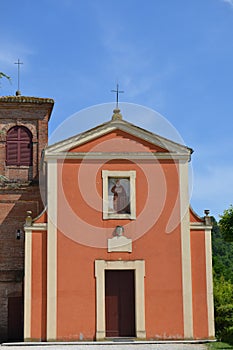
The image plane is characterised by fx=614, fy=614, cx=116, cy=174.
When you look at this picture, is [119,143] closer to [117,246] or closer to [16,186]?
[117,246]

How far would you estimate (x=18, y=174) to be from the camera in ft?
85.8

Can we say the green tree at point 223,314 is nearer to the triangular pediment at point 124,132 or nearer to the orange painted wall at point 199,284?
the orange painted wall at point 199,284

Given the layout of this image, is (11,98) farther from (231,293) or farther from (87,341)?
(231,293)

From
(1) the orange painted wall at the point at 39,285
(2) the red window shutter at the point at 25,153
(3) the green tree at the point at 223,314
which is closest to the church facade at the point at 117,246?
(1) the orange painted wall at the point at 39,285

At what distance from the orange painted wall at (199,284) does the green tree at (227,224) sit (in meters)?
1.98

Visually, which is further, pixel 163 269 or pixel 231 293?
pixel 231 293

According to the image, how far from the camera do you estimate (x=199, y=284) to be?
2211cm

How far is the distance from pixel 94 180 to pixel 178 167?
319 centimetres

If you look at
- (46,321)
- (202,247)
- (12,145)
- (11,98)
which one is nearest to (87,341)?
(46,321)

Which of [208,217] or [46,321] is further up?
[208,217]

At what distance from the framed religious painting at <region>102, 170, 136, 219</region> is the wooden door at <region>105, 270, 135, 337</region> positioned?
209cm

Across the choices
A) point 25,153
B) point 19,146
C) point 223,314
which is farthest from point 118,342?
point 19,146

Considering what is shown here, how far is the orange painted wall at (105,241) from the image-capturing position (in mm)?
21547

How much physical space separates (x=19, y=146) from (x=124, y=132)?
570 centimetres
